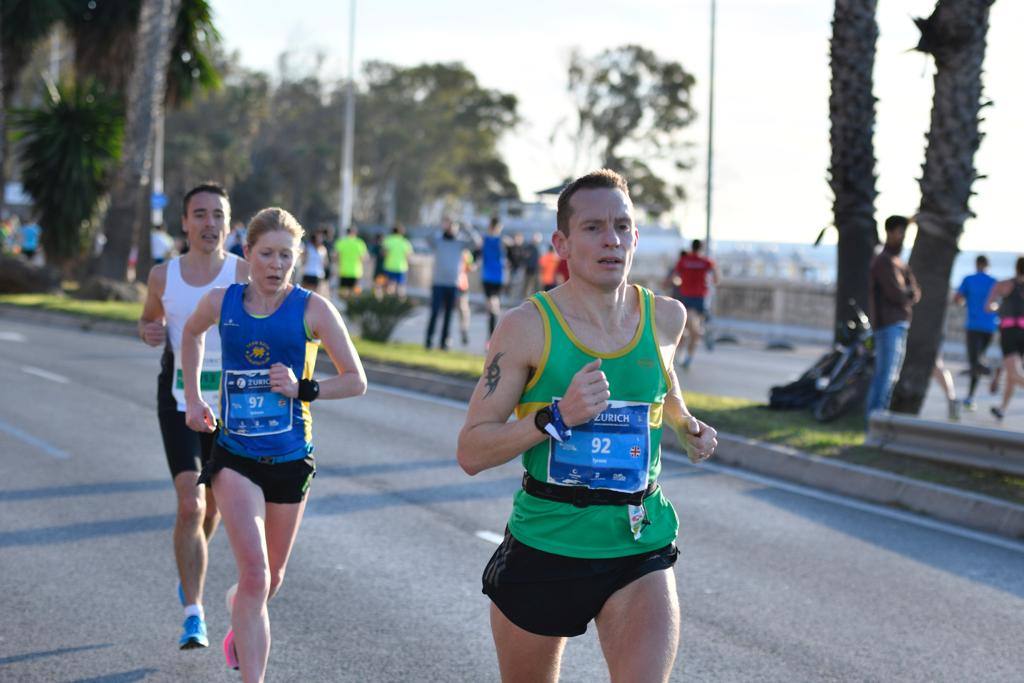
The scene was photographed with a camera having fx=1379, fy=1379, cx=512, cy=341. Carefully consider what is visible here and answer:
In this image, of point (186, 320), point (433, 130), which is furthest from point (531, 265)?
point (433, 130)

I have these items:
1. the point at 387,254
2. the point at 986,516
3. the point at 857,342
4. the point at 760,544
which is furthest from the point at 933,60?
the point at 387,254

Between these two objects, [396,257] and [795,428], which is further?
[396,257]

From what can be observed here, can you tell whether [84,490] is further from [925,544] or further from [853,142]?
[853,142]

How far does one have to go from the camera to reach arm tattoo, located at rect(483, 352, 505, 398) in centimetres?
355

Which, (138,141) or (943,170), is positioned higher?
(138,141)

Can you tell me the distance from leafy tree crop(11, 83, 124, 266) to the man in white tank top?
25252 mm

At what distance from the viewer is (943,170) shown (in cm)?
1259

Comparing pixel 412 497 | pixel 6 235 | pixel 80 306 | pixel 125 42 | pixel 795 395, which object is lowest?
pixel 412 497

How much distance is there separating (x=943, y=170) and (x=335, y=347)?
29.1 feet

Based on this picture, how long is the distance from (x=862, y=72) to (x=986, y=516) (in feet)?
20.2

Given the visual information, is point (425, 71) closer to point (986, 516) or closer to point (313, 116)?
point (313, 116)

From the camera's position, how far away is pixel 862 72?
546 inches

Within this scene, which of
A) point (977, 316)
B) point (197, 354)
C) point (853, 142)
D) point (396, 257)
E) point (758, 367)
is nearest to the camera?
point (197, 354)

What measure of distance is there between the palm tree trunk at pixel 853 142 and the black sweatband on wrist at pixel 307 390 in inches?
396
